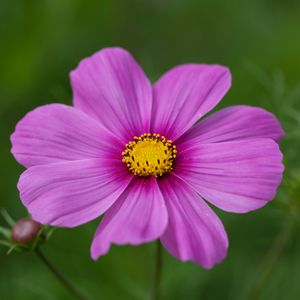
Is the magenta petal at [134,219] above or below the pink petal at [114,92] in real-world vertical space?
below

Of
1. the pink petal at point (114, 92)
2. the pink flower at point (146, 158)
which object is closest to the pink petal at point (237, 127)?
the pink flower at point (146, 158)

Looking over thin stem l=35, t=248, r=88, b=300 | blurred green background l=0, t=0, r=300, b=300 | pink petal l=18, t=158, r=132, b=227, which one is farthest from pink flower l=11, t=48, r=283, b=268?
blurred green background l=0, t=0, r=300, b=300

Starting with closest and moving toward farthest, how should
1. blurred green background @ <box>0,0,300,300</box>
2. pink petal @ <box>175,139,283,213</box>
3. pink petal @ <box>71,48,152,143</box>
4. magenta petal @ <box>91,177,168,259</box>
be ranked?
magenta petal @ <box>91,177,168,259</box>
pink petal @ <box>175,139,283,213</box>
pink petal @ <box>71,48,152,143</box>
blurred green background @ <box>0,0,300,300</box>

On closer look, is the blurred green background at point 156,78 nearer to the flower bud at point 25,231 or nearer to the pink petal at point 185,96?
the pink petal at point 185,96

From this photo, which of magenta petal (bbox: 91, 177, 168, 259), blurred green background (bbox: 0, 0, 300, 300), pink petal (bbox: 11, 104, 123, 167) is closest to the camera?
magenta petal (bbox: 91, 177, 168, 259)

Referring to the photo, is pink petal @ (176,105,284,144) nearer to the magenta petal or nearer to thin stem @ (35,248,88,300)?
the magenta petal

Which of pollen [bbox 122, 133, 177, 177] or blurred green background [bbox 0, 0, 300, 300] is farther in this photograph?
blurred green background [bbox 0, 0, 300, 300]

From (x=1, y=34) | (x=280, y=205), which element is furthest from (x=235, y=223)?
(x=1, y=34)

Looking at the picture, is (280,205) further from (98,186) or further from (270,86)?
(270,86)

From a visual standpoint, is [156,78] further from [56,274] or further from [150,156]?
[56,274]
